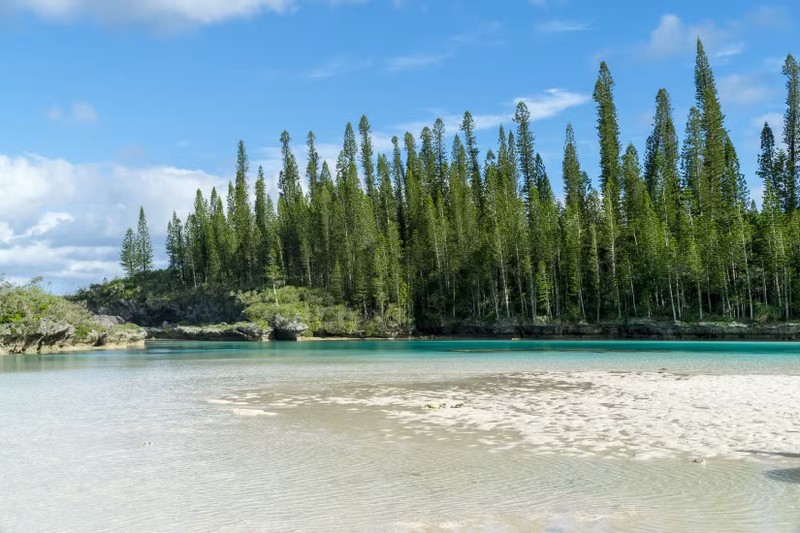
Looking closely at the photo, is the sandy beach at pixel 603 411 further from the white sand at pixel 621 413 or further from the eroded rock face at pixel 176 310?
the eroded rock face at pixel 176 310

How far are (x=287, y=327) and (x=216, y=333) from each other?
9473 millimetres

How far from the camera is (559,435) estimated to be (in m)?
12.4

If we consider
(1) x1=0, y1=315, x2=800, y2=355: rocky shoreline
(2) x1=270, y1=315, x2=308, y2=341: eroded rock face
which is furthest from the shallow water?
(2) x1=270, y1=315, x2=308, y2=341: eroded rock face

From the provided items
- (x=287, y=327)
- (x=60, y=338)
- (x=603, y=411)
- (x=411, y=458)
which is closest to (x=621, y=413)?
Result: (x=603, y=411)

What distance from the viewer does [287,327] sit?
257 feet

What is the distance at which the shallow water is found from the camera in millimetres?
7785

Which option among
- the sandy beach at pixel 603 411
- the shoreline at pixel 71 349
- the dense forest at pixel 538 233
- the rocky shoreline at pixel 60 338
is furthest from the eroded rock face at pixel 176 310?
the sandy beach at pixel 603 411

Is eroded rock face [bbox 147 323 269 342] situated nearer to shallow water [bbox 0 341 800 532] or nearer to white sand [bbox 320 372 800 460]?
shallow water [bbox 0 341 800 532]

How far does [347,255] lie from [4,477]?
8151cm

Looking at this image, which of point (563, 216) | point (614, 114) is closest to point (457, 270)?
point (563, 216)

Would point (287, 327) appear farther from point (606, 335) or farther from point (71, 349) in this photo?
point (606, 335)

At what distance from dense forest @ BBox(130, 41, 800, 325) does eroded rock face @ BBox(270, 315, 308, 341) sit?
400 inches

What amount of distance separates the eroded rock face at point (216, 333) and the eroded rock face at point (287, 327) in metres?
1.74

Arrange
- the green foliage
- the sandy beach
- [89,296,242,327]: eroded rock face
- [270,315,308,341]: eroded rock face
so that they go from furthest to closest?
A: [89,296,242,327]: eroded rock face, [270,315,308,341]: eroded rock face, the green foliage, the sandy beach
